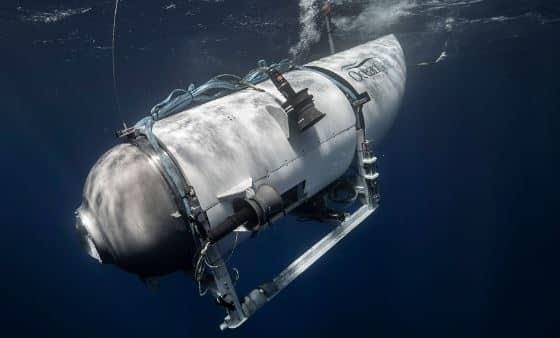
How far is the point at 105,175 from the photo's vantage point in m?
3.41

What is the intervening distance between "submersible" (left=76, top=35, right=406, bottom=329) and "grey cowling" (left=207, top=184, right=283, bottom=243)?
0.01 meters

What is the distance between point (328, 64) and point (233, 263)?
2157 cm

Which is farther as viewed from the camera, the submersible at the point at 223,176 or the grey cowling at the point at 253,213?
the submersible at the point at 223,176

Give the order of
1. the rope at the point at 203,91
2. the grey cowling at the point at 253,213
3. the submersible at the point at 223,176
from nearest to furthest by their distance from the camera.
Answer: the grey cowling at the point at 253,213, the submersible at the point at 223,176, the rope at the point at 203,91

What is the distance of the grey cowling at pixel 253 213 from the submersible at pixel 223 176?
0.01 m

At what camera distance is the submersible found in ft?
10.7

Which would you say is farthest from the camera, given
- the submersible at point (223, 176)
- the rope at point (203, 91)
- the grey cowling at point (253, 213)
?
the rope at point (203, 91)

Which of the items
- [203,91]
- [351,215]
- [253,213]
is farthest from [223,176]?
[351,215]

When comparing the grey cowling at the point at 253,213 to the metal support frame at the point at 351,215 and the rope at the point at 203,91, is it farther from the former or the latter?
the rope at the point at 203,91

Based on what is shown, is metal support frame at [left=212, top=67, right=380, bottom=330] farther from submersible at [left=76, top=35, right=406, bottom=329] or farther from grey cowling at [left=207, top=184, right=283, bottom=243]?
grey cowling at [left=207, top=184, right=283, bottom=243]

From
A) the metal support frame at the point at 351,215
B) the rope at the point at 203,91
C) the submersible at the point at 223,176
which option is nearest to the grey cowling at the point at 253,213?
the submersible at the point at 223,176

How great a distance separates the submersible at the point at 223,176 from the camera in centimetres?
327

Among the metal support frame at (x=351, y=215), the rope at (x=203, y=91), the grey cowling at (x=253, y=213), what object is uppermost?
the rope at (x=203, y=91)

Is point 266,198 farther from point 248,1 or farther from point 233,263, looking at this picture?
point 233,263
